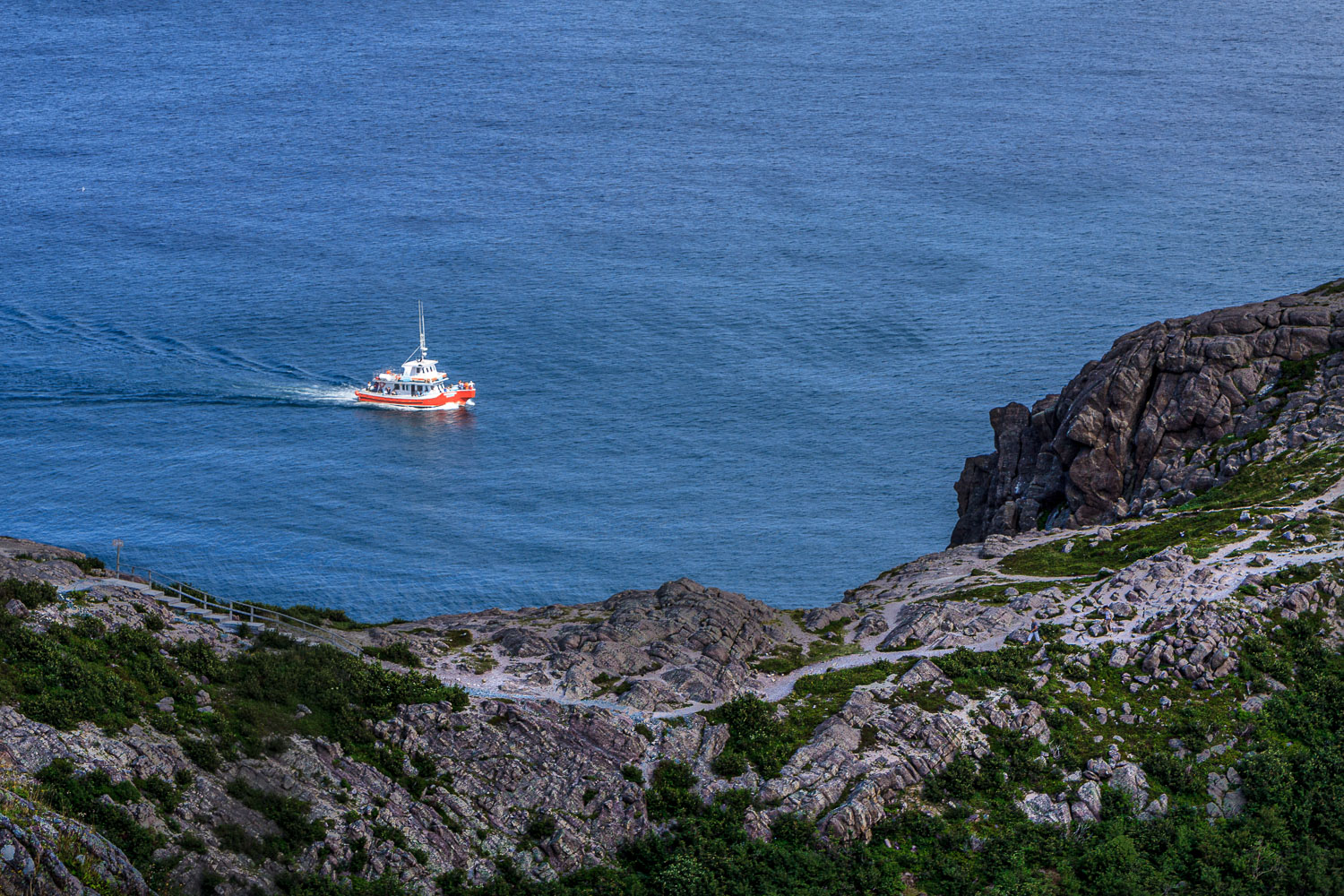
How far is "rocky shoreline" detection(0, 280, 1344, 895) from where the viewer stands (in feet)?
146

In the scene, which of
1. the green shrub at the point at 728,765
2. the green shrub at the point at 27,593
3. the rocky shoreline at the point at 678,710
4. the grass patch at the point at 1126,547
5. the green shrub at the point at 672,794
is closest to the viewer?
the rocky shoreline at the point at 678,710


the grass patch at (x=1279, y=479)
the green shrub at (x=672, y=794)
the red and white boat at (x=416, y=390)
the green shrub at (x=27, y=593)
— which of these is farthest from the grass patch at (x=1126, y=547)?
the red and white boat at (x=416, y=390)

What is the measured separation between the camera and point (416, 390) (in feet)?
538

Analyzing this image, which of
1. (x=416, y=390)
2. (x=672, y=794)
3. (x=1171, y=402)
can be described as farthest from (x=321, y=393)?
(x=672, y=794)

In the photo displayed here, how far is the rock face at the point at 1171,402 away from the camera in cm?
8619

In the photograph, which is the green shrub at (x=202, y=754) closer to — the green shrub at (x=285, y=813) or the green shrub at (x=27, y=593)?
the green shrub at (x=285, y=813)

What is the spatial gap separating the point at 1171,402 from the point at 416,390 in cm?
10101

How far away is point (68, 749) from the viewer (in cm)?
4331

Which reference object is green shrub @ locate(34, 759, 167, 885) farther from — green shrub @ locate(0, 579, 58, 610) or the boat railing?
the boat railing

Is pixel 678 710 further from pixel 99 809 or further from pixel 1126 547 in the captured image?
pixel 1126 547

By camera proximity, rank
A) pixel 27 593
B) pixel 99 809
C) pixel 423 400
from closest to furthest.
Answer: pixel 99 809 < pixel 27 593 < pixel 423 400

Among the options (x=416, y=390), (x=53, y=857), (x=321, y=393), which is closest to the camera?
(x=53, y=857)

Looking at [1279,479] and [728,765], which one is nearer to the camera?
[728,765]

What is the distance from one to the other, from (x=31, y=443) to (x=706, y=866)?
128m
